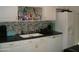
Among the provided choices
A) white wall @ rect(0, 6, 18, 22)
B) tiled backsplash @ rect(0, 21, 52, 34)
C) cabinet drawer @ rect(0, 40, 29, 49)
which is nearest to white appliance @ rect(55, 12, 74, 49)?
tiled backsplash @ rect(0, 21, 52, 34)

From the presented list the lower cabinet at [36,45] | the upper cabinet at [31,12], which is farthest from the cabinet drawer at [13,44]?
the upper cabinet at [31,12]

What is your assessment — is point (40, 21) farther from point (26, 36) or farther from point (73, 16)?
point (73, 16)

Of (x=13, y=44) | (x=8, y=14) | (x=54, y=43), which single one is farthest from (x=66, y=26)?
(x=8, y=14)

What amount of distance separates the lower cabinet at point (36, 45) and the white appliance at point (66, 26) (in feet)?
0.28

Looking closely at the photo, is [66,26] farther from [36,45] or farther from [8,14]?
[8,14]

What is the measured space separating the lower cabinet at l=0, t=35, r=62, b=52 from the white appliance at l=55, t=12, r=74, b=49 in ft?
0.28

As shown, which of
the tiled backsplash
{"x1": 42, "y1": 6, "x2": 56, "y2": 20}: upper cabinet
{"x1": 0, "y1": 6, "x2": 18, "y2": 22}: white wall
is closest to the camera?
{"x1": 42, "y1": 6, "x2": 56, "y2": 20}: upper cabinet

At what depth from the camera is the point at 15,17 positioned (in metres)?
2.03

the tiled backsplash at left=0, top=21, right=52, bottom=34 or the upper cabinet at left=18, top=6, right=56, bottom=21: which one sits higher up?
the upper cabinet at left=18, top=6, right=56, bottom=21

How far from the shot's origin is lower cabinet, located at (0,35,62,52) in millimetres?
1691

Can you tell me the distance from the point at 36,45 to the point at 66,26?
20.6 inches

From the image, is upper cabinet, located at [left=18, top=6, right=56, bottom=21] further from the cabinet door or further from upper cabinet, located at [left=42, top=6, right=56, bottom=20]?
the cabinet door
